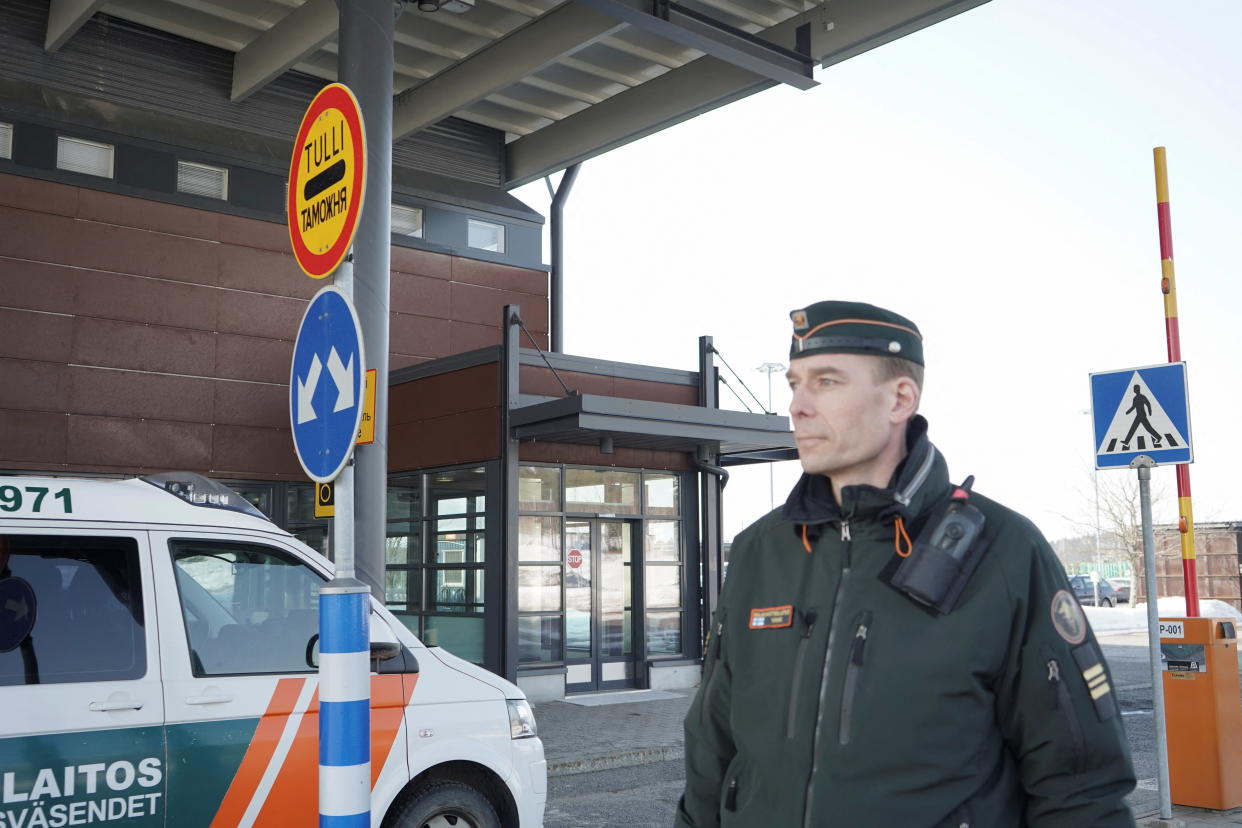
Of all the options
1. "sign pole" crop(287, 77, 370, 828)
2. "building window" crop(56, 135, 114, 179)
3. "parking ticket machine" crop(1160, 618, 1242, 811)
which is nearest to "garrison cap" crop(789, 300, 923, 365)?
"sign pole" crop(287, 77, 370, 828)

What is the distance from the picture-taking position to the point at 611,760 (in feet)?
36.3

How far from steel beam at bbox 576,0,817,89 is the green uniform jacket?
13.0 meters

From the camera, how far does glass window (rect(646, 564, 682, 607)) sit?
17094 millimetres

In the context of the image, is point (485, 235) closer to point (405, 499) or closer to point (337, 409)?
point (405, 499)

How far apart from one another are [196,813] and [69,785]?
1.72ft

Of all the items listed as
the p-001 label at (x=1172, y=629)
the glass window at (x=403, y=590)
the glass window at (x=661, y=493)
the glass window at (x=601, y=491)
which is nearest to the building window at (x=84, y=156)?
the glass window at (x=403, y=590)

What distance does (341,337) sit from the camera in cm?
446

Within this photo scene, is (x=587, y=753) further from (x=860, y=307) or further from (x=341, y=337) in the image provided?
(x=860, y=307)

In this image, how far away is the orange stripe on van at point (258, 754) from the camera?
505cm

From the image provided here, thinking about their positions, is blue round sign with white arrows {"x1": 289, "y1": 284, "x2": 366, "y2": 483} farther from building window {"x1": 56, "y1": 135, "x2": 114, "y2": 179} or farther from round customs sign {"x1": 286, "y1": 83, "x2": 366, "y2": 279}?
building window {"x1": 56, "y1": 135, "x2": 114, "y2": 179}

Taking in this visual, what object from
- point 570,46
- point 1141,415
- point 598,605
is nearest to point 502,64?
point 570,46

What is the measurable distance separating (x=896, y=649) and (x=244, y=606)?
3857 mm

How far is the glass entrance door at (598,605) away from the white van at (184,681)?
1040 centimetres

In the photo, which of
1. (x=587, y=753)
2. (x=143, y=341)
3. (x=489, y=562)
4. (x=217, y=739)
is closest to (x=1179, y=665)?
Result: (x=587, y=753)
